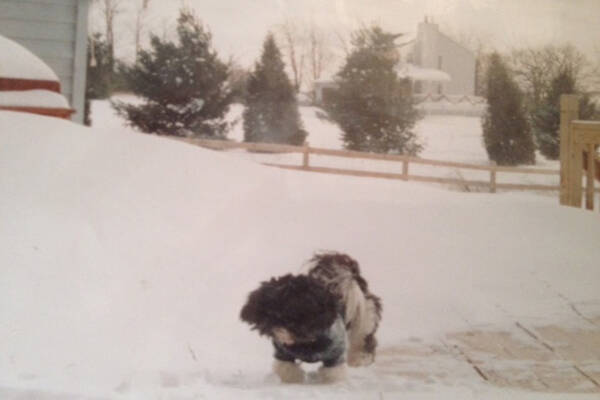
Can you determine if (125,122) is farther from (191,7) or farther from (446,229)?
(446,229)

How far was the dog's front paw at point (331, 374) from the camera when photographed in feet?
5.36

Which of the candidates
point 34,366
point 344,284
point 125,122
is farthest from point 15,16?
point 344,284

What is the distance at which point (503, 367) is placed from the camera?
5.63 ft

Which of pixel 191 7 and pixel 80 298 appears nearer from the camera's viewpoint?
pixel 80 298

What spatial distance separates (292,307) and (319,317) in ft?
0.26

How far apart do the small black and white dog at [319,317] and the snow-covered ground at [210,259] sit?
6cm

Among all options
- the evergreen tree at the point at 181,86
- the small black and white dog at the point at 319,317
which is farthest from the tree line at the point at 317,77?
the small black and white dog at the point at 319,317

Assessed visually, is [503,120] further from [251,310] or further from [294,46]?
[251,310]

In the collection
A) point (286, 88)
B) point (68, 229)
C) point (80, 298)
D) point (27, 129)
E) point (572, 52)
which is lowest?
point (80, 298)

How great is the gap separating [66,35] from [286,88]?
0.79 m

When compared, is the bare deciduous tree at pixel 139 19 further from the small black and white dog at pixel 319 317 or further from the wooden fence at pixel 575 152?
the wooden fence at pixel 575 152

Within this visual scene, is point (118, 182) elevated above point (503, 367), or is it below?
above

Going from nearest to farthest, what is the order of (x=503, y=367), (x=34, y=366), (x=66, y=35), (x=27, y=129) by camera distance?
(x=34, y=366) < (x=503, y=367) < (x=27, y=129) < (x=66, y=35)

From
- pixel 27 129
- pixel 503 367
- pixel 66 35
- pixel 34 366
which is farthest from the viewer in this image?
pixel 66 35
